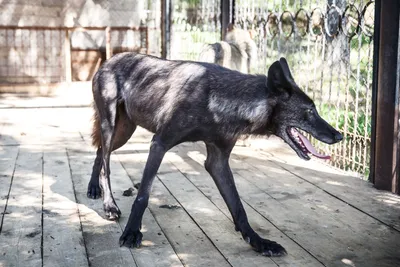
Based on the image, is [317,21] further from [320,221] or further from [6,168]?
[6,168]

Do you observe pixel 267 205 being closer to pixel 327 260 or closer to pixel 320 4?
pixel 327 260

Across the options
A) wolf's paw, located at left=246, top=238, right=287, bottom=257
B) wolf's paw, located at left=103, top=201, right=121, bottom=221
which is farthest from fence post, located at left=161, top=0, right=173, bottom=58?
wolf's paw, located at left=246, top=238, right=287, bottom=257

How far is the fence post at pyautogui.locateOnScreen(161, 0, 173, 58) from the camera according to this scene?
32.2 ft

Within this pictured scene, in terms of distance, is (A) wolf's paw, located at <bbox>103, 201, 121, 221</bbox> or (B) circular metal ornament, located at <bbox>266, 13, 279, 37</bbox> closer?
(A) wolf's paw, located at <bbox>103, 201, 121, 221</bbox>

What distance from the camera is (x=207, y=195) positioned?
4.62m

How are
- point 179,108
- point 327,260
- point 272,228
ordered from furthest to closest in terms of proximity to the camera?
point 272,228, point 179,108, point 327,260

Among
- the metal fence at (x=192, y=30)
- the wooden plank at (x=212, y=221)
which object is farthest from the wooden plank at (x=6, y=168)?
the metal fence at (x=192, y=30)

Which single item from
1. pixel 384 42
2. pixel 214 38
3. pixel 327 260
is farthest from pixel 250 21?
pixel 327 260

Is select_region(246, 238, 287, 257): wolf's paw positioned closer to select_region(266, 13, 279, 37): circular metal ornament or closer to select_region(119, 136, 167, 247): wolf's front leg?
select_region(119, 136, 167, 247): wolf's front leg

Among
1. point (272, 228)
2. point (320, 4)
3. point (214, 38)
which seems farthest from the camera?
point (214, 38)

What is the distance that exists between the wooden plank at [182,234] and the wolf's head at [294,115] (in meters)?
0.82

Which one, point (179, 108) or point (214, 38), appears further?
point (214, 38)

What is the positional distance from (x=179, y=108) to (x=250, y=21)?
14.5 feet

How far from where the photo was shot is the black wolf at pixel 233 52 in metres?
6.41
